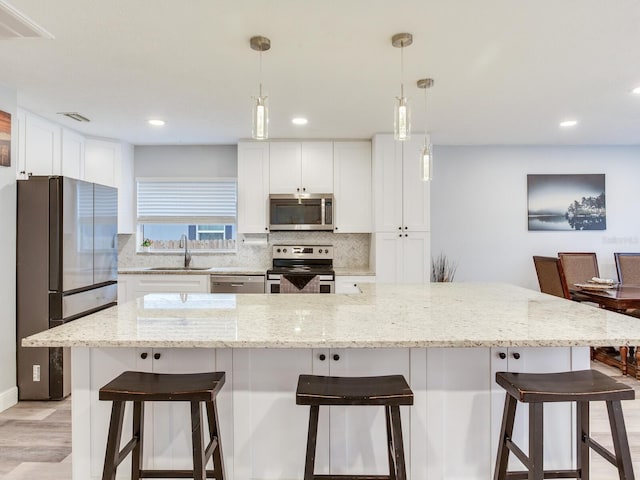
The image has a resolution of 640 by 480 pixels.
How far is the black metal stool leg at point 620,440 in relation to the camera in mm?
1443

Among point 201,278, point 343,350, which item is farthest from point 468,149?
point 343,350

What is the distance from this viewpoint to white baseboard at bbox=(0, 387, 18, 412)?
9.38ft

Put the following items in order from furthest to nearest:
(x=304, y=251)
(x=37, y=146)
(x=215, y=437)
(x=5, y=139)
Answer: (x=304, y=251)
(x=37, y=146)
(x=5, y=139)
(x=215, y=437)

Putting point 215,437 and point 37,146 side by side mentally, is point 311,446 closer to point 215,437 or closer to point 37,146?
point 215,437

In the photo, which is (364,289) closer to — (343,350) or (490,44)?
(343,350)

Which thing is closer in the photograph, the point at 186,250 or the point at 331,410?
the point at 331,410

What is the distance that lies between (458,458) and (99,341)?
1597 millimetres

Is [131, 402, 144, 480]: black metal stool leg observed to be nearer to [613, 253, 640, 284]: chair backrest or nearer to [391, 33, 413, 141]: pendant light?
[391, 33, 413, 141]: pendant light

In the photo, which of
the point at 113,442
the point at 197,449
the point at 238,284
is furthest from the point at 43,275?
the point at 197,449

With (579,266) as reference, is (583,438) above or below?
below

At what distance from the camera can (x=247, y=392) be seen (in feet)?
5.79

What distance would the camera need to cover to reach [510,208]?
488cm

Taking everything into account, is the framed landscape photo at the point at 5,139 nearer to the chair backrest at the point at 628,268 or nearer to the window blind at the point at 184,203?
the window blind at the point at 184,203

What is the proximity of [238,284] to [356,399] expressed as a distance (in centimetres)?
301
